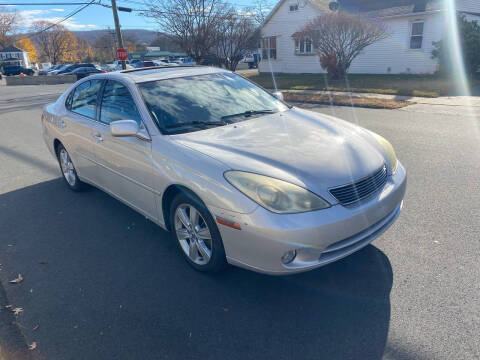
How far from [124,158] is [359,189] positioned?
88.0 inches

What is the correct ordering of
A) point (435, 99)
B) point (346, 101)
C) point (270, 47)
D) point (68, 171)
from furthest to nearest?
point (270, 47), point (346, 101), point (435, 99), point (68, 171)

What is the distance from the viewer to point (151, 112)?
134 inches

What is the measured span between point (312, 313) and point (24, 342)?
1984mm

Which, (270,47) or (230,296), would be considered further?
(270,47)

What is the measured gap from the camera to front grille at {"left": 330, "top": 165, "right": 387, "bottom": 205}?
2.61m

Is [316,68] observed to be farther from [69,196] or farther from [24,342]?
[24,342]

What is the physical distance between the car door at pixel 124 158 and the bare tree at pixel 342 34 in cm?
1564

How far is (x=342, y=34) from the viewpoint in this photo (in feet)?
57.4

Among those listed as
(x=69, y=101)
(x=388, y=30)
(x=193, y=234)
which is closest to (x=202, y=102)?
(x=193, y=234)

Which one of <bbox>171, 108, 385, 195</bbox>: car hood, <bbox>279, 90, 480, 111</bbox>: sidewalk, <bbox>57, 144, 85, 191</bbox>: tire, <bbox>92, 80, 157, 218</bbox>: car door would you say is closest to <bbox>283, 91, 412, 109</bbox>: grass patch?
<bbox>279, 90, 480, 111</bbox>: sidewalk

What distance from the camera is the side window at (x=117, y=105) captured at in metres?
3.60

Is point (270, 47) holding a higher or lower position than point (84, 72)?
higher

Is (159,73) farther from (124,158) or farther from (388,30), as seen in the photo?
(388,30)

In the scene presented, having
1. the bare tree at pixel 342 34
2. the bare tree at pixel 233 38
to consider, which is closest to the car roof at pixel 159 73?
the bare tree at pixel 342 34
